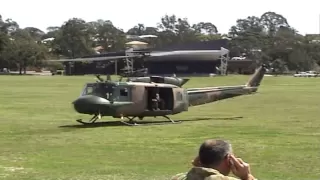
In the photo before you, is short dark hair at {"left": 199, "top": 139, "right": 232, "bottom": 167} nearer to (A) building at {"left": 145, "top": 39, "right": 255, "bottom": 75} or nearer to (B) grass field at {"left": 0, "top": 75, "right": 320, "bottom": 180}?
(B) grass field at {"left": 0, "top": 75, "right": 320, "bottom": 180}

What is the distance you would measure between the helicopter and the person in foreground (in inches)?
698

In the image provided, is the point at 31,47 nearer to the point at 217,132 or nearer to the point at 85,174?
the point at 217,132

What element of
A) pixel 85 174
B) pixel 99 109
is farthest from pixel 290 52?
pixel 85 174

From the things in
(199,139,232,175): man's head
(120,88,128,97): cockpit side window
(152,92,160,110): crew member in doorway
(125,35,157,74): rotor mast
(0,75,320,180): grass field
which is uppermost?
(125,35,157,74): rotor mast

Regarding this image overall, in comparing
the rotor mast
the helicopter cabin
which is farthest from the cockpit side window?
the rotor mast

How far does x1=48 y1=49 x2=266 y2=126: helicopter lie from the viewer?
22.3m

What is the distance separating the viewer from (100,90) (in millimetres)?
22672

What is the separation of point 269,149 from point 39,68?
12222cm

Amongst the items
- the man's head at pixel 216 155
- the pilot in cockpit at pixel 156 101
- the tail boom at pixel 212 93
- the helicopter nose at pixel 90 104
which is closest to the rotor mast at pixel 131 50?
the pilot in cockpit at pixel 156 101

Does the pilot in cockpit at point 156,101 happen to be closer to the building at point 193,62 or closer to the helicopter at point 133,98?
the helicopter at point 133,98

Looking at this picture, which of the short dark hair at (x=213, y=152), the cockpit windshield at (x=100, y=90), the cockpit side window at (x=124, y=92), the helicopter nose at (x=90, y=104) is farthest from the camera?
the cockpit side window at (x=124, y=92)

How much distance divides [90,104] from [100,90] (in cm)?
82

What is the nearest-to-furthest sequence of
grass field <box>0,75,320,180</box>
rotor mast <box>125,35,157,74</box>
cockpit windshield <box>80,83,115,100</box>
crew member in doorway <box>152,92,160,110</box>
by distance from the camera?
grass field <box>0,75,320,180</box>
cockpit windshield <box>80,83,115,100</box>
crew member in doorway <box>152,92,160,110</box>
rotor mast <box>125,35,157,74</box>

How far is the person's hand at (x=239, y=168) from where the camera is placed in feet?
14.9
